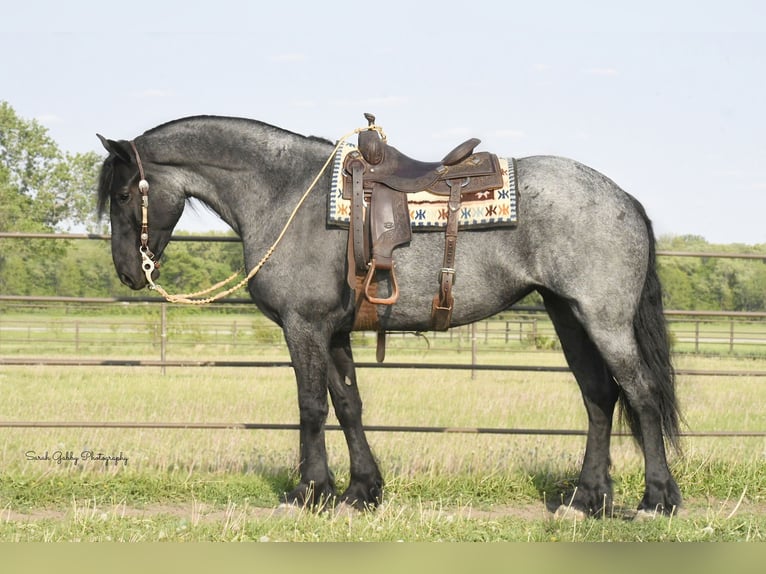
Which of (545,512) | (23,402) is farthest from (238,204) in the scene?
(23,402)

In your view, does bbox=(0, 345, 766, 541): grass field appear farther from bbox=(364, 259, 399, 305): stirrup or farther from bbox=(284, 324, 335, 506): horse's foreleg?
bbox=(364, 259, 399, 305): stirrup

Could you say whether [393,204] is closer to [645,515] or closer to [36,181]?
[645,515]

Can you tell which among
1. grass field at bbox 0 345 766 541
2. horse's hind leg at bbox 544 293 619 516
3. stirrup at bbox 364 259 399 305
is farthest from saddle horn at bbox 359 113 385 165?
grass field at bbox 0 345 766 541

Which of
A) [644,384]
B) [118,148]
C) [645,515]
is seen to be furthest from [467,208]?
[118,148]

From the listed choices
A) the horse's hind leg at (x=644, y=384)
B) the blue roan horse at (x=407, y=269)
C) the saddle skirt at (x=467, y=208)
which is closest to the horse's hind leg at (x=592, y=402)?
the blue roan horse at (x=407, y=269)

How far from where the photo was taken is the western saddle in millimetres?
4867

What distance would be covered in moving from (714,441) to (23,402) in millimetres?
8915

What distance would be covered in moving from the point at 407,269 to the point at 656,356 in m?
1.66

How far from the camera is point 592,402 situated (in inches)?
210

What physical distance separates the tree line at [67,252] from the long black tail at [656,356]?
12741 mm

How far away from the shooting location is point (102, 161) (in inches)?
211

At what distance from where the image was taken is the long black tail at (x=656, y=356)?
16.6 ft

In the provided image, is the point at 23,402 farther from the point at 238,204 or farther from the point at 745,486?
the point at 745,486

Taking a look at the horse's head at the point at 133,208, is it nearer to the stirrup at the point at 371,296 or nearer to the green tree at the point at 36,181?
the stirrup at the point at 371,296
